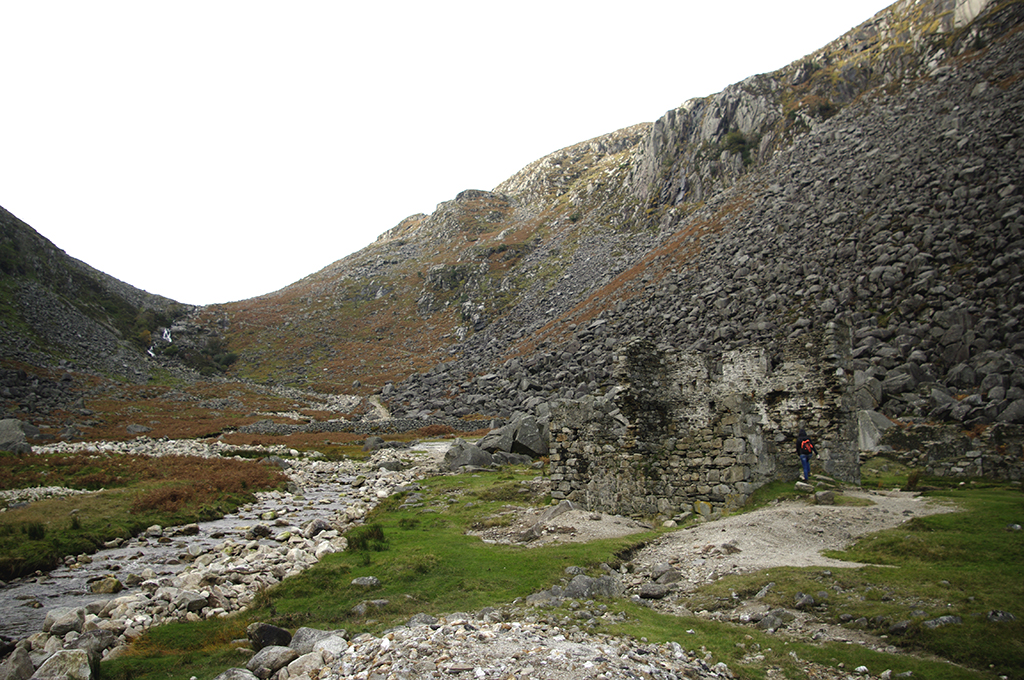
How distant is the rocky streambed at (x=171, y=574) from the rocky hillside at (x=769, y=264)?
37.4ft

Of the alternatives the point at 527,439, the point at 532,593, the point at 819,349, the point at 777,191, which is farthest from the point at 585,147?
the point at 532,593

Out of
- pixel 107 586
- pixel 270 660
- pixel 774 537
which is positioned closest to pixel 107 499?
pixel 107 586

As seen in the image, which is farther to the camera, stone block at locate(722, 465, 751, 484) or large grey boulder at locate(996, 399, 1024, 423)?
large grey boulder at locate(996, 399, 1024, 423)

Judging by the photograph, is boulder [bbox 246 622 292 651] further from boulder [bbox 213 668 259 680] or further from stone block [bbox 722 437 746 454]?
stone block [bbox 722 437 746 454]

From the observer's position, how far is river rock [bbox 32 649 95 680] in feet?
22.1

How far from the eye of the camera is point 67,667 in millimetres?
6863

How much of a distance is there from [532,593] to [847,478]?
1270cm

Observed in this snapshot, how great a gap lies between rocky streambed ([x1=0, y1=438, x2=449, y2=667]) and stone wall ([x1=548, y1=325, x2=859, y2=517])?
7827 mm

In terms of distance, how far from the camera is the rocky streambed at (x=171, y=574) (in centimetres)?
895

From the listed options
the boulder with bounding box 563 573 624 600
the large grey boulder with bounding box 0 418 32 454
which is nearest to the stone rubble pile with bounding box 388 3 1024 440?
the boulder with bounding box 563 573 624 600

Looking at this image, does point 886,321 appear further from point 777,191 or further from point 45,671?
point 45,671

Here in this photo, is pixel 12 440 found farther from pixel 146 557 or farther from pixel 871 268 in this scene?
pixel 871 268

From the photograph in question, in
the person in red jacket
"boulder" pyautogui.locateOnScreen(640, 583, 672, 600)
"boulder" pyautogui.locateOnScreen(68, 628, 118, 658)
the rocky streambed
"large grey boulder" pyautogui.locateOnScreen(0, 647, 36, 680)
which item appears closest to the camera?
"large grey boulder" pyautogui.locateOnScreen(0, 647, 36, 680)

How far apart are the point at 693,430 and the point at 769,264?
85.4 ft
